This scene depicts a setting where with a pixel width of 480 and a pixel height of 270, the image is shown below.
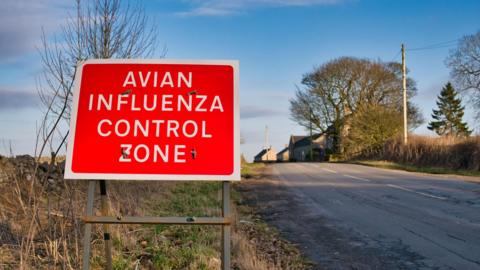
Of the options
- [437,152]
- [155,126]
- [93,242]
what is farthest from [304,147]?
[155,126]

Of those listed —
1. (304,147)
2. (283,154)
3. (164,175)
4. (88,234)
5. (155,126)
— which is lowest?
(88,234)

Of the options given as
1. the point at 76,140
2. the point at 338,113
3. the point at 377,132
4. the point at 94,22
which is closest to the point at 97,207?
the point at 94,22

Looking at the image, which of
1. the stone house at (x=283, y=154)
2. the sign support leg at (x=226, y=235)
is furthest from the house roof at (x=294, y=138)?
the sign support leg at (x=226, y=235)

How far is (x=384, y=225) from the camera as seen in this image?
7.89m

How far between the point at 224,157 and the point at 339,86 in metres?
46.4

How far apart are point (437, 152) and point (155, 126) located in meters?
27.1

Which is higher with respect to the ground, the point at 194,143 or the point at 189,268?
the point at 194,143

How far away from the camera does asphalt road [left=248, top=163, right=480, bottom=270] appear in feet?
18.4

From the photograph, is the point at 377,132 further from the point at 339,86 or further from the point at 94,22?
the point at 94,22

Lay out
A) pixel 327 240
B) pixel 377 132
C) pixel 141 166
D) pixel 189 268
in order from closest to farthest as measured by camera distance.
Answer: pixel 141 166 → pixel 189 268 → pixel 327 240 → pixel 377 132

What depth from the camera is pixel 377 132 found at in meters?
41.7

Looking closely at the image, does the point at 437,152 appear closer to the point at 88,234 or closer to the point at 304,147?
the point at 88,234

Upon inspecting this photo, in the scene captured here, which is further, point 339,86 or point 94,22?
point 339,86

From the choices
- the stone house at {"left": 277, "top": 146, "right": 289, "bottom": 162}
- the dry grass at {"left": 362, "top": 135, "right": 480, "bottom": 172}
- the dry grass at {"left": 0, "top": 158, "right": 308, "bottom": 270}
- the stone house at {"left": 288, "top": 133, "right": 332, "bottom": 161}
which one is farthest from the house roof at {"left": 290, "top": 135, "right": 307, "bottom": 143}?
the dry grass at {"left": 0, "top": 158, "right": 308, "bottom": 270}
